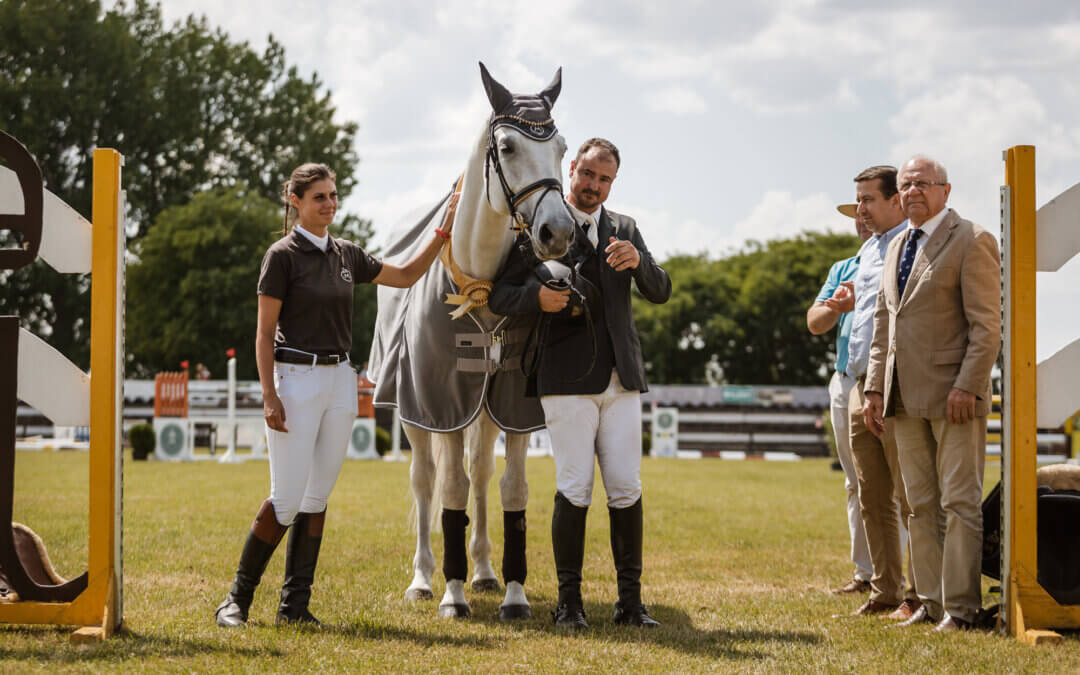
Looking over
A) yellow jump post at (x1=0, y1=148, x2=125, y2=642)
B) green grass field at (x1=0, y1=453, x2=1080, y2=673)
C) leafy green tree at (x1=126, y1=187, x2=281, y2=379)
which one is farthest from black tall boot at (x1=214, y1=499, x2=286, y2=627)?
leafy green tree at (x1=126, y1=187, x2=281, y2=379)

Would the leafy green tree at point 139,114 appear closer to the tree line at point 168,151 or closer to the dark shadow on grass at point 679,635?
the tree line at point 168,151

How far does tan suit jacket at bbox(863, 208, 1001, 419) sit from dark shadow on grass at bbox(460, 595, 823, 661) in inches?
48.0

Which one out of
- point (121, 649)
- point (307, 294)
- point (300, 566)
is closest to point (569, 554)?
point (300, 566)

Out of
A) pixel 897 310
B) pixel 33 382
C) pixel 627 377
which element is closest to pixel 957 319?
pixel 897 310

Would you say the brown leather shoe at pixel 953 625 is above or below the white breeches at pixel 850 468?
below

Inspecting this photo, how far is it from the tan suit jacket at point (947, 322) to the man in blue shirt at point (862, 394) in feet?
2.36

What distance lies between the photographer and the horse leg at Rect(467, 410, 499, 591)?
237 inches

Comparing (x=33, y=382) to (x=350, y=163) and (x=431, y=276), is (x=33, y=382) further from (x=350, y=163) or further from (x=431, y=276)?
(x=350, y=163)

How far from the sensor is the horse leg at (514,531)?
5168 mm

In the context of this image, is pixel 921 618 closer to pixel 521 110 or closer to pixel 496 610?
pixel 496 610

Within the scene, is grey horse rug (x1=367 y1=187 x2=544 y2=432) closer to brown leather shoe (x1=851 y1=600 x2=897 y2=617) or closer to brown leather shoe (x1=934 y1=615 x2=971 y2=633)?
brown leather shoe (x1=851 y1=600 x2=897 y2=617)

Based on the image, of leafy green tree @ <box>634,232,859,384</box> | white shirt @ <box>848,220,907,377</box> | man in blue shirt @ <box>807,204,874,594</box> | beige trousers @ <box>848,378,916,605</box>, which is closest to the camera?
beige trousers @ <box>848,378,916,605</box>

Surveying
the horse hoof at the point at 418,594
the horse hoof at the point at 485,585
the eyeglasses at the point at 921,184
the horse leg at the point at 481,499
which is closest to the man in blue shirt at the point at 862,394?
the eyeglasses at the point at 921,184

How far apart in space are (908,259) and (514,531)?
7.85ft
